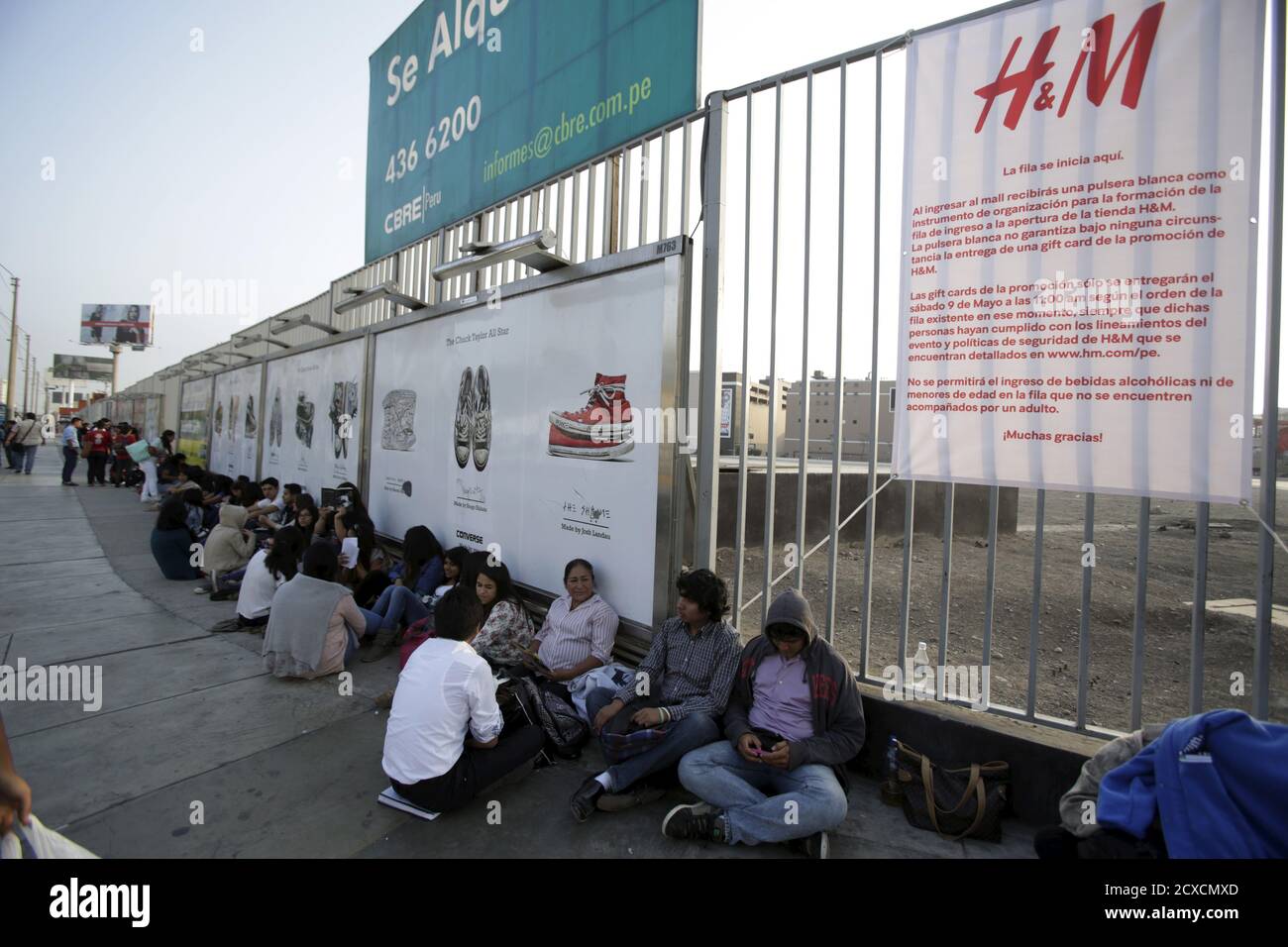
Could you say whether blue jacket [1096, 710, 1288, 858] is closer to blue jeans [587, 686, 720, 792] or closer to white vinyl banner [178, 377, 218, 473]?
blue jeans [587, 686, 720, 792]

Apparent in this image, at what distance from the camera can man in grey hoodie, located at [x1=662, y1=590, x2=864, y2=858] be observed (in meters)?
2.65

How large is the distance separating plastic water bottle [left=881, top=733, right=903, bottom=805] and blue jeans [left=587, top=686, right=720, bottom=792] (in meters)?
0.82

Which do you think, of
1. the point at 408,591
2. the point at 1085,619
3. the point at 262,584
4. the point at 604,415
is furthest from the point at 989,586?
the point at 262,584

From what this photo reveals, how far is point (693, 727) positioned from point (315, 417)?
8.32 meters

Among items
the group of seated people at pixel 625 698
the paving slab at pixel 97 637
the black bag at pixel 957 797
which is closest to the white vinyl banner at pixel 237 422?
the paving slab at pixel 97 637

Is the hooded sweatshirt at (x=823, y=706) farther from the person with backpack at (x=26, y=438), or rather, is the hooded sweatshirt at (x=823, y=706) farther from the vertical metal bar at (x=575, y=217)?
the person with backpack at (x=26, y=438)

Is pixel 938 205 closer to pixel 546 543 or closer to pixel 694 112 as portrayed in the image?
pixel 694 112

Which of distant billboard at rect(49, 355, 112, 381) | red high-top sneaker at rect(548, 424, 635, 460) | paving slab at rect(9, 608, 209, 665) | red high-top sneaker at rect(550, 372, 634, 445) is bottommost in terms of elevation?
paving slab at rect(9, 608, 209, 665)

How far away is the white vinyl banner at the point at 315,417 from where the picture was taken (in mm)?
8195

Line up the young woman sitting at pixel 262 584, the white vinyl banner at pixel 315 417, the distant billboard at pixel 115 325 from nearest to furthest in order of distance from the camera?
the young woman sitting at pixel 262 584, the white vinyl banner at pixel 315 417, the distant billboard at pixel 115 325

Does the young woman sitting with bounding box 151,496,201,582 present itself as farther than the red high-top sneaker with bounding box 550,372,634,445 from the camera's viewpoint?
Yes

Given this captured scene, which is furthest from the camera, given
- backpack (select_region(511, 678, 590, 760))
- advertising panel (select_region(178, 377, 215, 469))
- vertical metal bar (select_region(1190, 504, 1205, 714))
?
advertising panel (select_region(178, 377, 215, 469))

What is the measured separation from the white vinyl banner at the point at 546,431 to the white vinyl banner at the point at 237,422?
7.04m

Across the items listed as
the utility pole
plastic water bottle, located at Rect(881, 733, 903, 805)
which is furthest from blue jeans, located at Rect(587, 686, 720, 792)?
the utility pole
